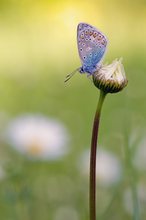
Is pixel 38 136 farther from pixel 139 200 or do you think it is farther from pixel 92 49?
pixel 92 49

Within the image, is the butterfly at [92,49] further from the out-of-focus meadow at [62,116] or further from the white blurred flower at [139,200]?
the white blurred flower at [139,200]

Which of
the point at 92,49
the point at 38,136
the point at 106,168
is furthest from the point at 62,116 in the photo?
the point at 92,49

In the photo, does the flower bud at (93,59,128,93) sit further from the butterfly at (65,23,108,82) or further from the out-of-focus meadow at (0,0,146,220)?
the out-of-focus meadow at (0,0,146,220)

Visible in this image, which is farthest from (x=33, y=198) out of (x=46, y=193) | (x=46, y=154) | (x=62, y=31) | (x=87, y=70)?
(x=62, y=31)

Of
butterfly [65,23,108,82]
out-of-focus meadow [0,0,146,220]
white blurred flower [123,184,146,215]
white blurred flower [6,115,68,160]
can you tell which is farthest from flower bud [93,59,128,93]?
white blurred flower [6,115,68,160]

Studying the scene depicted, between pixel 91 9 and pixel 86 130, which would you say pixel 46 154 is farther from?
pixel 91 9

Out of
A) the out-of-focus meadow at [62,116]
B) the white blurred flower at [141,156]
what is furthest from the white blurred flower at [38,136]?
the white blurred flower at [141,156]
